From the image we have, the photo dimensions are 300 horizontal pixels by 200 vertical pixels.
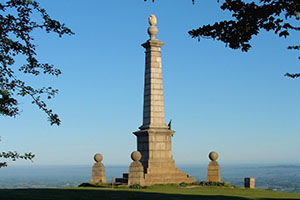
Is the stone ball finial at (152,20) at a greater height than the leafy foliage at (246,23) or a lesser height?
greater

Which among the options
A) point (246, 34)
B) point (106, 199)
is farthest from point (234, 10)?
point (106, 199)

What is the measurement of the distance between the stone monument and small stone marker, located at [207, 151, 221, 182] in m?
1.42

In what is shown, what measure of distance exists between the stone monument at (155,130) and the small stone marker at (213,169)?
1423mm

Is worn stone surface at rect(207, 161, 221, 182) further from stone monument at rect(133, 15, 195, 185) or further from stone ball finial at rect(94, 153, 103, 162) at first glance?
stone ball finial at rect(94, 153, 103, 162)

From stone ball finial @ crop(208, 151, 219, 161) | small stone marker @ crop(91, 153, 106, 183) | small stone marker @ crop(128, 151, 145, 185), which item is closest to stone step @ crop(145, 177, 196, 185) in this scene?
small stone marker @ crop(128, 151, 145, 185)

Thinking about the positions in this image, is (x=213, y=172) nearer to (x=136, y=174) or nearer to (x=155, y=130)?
(x=155, y=130)

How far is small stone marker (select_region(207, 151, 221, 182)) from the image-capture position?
3186 centimetres

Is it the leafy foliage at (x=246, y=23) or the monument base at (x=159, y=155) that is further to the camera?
the monument base at (x=159, y=155)

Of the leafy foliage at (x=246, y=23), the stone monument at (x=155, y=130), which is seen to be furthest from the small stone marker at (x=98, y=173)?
the leafy foliage at (x=246, y=23)

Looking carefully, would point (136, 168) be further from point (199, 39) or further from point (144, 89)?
point (199, 39)

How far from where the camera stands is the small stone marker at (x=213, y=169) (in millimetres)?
31859

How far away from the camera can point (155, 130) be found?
1217 inches

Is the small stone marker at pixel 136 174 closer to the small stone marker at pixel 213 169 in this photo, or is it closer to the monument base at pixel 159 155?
the monument base at pixel 159 155

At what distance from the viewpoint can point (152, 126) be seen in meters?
31.1
